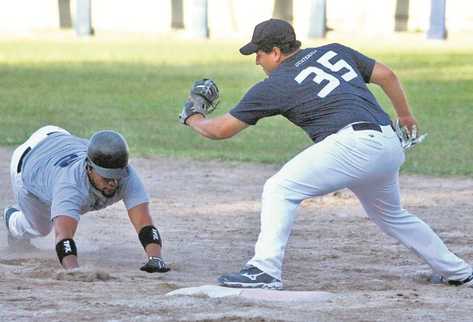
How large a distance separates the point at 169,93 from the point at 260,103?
15028 millimetres

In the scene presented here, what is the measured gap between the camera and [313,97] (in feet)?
23.4

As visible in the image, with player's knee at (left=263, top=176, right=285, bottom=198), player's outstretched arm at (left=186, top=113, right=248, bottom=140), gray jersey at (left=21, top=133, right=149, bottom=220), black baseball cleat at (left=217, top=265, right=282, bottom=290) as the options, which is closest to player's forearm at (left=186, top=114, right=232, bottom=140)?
player's outstretched arm at (left=186, top=113, right=248, bottom=140)

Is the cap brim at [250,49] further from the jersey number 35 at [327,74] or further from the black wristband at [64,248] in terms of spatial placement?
the black wristband at [64,248]

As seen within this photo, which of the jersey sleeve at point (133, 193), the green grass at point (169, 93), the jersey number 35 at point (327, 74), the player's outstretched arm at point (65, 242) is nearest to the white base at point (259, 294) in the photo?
the player's outstretched arm at point (65, 242)

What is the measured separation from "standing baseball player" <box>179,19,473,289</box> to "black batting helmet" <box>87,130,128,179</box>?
0.53m

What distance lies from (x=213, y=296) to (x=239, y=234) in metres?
3.28

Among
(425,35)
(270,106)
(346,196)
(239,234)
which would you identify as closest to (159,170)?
(346,196)

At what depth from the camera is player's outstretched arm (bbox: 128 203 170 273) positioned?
26.3 feet

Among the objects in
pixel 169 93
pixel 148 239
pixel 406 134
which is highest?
pixel 406 134

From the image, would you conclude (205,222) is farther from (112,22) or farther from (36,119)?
(112,22)

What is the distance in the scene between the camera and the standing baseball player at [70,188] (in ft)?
25.3

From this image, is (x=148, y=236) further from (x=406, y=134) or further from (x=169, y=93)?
(x=169, y=93)

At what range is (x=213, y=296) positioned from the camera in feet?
22.1

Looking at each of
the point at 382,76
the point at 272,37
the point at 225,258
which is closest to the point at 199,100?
the point at 272,37
